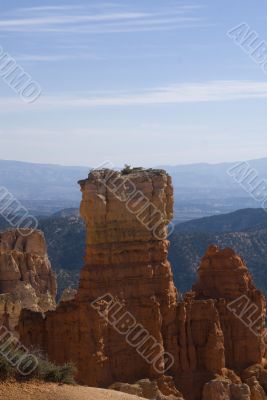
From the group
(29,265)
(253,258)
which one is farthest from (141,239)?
(253,258)

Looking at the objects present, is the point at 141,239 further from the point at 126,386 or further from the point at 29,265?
the point at 29,265

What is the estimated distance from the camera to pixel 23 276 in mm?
51875

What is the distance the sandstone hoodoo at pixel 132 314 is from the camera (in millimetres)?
31984

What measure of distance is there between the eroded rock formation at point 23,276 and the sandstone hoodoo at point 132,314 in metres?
11.3

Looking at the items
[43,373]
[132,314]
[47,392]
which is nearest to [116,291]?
[132,314]

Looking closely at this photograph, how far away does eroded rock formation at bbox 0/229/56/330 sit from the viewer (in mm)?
45594

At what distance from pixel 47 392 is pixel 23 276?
29617mm

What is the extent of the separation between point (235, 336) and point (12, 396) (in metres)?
16.4

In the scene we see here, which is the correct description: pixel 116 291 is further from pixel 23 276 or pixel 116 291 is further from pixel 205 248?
pixel 205 248

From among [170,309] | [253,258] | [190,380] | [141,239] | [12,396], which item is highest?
[253,258]

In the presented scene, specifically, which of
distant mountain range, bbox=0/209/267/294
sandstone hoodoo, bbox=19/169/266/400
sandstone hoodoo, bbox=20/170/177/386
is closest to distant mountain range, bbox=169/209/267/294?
distant mountain range, bbox=0/209/267/294

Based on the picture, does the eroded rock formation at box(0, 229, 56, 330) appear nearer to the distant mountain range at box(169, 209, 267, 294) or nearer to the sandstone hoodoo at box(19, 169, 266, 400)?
the sandstone hoodoo at box(19, 169, 266, 400)

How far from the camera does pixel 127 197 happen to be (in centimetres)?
3291

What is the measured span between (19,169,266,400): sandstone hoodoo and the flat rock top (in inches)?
288
